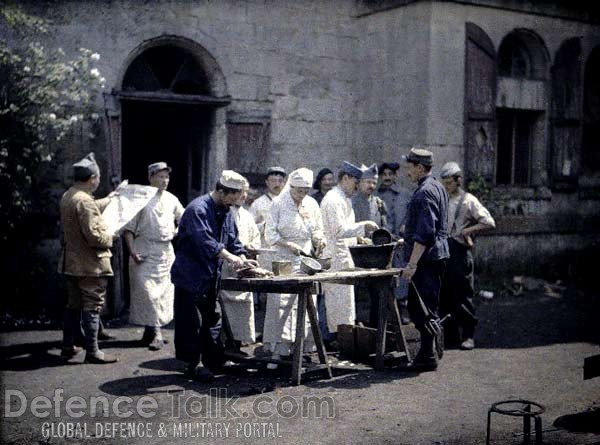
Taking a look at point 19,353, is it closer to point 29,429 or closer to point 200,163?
point 29,429

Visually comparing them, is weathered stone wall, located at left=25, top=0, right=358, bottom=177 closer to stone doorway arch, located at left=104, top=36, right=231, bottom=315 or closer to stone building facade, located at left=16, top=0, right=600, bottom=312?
stone building facade, located at left=16, top=0, right=600, bottom=312

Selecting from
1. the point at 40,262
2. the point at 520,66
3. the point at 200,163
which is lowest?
the point at 40,262

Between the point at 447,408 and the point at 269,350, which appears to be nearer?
the point at 447,408

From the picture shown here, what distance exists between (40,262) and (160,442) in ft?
16.3

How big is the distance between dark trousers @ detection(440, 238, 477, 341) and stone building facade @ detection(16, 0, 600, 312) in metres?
3.24

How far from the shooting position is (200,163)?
35.8 ft

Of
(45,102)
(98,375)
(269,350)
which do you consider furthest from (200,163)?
(98,375)

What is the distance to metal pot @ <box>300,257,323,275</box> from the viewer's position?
653 centimetres

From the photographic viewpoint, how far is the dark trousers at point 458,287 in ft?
25.8

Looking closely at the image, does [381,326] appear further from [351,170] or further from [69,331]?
[69,331]

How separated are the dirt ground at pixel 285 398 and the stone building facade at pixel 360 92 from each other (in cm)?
341

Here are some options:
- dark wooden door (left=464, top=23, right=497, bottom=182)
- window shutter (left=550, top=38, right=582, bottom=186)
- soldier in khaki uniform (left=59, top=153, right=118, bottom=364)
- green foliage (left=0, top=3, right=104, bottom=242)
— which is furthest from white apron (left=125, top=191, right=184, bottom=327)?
window shutter (left=550, top=38, right=582, bottom=186)

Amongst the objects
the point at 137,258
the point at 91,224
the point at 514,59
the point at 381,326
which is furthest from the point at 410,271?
the point at 514,59

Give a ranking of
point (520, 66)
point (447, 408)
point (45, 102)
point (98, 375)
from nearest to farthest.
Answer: point (447, 408), point (98, 375), point (45, 102), point (520, 66)
